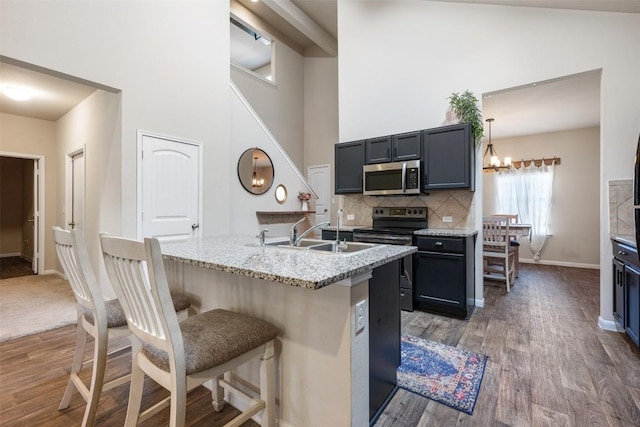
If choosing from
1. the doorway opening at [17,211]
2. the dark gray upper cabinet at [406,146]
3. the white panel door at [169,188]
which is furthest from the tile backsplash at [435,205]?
the doorway opening at [17,211]

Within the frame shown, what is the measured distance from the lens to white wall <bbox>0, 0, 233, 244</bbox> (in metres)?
2.68

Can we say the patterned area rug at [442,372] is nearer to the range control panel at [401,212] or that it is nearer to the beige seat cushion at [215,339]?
the beige seat cushion at [215,339]

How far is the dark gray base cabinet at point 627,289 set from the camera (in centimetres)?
222

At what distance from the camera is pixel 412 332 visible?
2795 mm

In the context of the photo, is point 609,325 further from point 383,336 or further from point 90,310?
point 90,310

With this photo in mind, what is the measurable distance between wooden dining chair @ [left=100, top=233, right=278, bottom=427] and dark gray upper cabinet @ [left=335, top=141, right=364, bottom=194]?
2.95 meters

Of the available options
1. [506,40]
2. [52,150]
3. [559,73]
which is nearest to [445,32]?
[506,40]

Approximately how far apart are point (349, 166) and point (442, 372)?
2.77 meters

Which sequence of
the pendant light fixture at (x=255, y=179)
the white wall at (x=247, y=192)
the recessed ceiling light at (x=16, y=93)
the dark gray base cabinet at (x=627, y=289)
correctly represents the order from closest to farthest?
the dark gray base cabinet at (x=627, y=289) < the recessed ceiling light at (x=16, y=93) < the white wall at (x=247, y=192) < the pendant light fixture at (x=255, y=179)

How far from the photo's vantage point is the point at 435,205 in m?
3.80

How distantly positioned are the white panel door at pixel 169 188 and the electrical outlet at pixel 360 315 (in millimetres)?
2964

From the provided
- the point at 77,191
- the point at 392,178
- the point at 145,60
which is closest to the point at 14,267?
the point at 77,191

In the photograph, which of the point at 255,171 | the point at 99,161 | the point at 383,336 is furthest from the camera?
the point at 255,171

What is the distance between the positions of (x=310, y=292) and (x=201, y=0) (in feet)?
14.5
